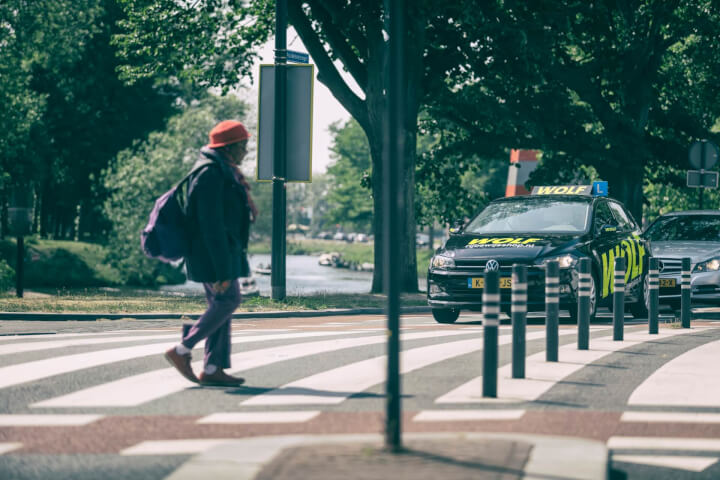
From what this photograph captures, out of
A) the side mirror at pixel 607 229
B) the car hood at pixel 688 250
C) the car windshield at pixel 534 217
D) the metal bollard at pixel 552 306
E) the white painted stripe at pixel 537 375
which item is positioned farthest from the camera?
the car hood at pixel 688 250

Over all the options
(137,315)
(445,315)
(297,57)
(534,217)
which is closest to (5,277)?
(297,57)

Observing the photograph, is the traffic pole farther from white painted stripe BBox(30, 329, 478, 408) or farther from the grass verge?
white painted stripe BBox(30, 329, 478, 408)

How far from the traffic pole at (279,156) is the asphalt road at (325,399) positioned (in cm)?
721

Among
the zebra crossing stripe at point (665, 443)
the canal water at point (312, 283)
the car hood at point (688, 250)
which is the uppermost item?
the car hood at point (688, 250)

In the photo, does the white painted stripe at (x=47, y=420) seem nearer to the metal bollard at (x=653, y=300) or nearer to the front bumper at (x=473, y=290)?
the metal bollard at (x=653, y=300)

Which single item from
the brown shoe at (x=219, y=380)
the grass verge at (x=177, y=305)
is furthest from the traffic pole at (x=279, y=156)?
the brown shoe at (x=219, y=380)

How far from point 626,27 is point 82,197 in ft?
107

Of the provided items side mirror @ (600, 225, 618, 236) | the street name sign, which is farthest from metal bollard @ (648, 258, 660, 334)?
the street name sign

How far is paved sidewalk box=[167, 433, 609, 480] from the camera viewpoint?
4766 mm

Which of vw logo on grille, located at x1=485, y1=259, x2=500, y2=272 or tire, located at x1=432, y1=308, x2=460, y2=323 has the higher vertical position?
vw logo on grille, located at x1=485, y1=259, x2=500, y2=272

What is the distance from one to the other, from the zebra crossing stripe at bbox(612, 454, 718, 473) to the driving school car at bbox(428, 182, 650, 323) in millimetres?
8043

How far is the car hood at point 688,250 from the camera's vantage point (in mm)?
17641

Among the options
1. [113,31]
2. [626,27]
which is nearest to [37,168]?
[113,31]

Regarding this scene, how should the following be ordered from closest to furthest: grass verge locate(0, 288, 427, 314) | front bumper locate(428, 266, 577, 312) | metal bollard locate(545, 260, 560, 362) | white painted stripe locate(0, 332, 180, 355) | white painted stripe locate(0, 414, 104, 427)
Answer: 1. white painted stripe locate(0, 414, 104, 427)
2. metal bollard locate(545, 260, 560, 362)
3. white painted stripe locate(0, 332, 180, 355)
4. front bumper locate(428, 266, 577, 312)
5. grass verge locate(0, 288, 427, 314)
